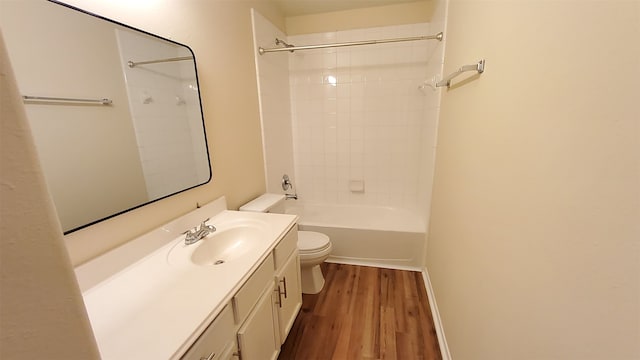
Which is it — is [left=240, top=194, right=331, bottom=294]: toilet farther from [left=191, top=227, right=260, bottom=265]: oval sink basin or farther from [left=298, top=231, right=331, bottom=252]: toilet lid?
[left=191, top=227, right=260, bottom=265]: oval sink basin

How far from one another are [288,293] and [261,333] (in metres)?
0.32

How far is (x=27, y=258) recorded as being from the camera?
Answer: 273 millimetres

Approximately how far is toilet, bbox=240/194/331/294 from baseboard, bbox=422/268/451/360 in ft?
2.63

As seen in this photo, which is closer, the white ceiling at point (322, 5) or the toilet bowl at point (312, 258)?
the toilet bowl at point (312, 258)

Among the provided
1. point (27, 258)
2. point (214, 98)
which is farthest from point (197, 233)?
point (27, 258)

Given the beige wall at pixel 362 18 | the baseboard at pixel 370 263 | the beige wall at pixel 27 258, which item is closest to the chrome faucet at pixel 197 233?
the beige wall at pixel 27 258

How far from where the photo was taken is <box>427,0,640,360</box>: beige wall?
0.44 metres

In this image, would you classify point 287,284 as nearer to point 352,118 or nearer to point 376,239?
point 376,239

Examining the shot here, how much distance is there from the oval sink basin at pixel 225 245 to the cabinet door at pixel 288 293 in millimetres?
235

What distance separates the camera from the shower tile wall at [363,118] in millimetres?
2496

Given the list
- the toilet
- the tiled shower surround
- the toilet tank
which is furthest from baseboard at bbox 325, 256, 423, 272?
the toilet tank

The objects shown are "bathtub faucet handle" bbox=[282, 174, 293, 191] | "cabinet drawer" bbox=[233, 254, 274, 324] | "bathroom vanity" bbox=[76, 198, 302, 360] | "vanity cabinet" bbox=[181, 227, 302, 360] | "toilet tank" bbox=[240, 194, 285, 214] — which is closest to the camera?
"bathroom vanity" bbox=[76, 198, 302, 360]

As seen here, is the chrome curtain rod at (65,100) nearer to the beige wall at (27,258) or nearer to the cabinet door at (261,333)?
the beige wall at (27,258)

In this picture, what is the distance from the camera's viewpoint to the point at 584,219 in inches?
20.4
